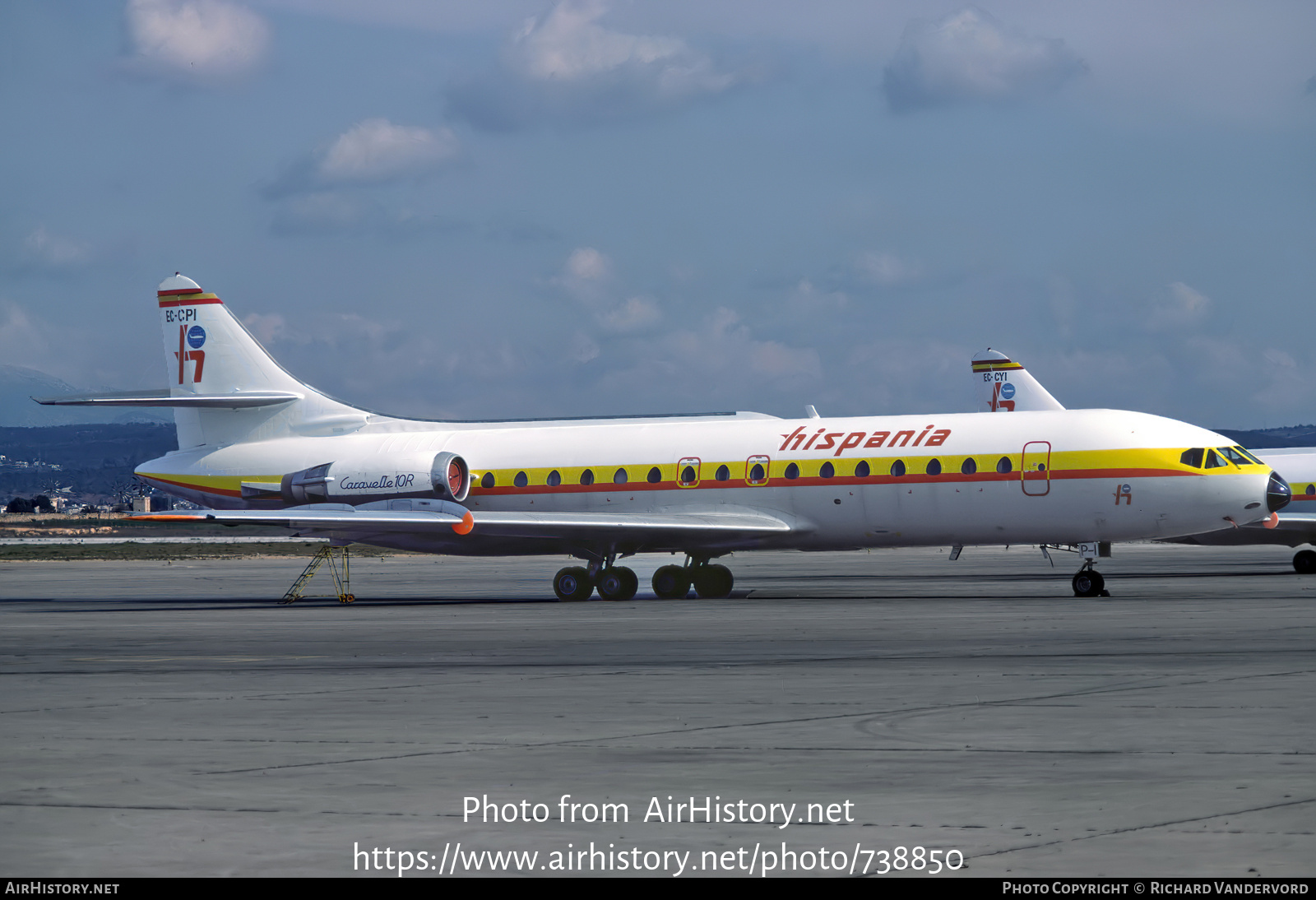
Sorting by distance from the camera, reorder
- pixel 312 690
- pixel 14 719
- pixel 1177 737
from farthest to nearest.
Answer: pixel 312 690 < pixel 14 719 < pixel 1177 737

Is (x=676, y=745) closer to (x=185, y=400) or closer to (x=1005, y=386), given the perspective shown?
(x=185, y=400)

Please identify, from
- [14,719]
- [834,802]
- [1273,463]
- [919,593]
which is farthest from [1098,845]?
[1273,463]

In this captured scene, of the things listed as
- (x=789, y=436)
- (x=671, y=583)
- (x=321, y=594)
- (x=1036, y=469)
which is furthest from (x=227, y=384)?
(x=1036, y=469)

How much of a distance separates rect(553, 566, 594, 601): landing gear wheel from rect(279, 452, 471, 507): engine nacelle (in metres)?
3.50

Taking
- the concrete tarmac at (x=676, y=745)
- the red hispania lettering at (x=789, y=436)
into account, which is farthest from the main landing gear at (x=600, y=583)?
the concrete tarmac at (x=676, y=745)

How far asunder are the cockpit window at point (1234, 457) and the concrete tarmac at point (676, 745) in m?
8.47

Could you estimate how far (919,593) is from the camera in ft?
130

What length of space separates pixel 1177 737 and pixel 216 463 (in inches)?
1427

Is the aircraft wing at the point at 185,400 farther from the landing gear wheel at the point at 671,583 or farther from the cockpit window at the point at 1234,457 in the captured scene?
the cockpit window at the point at 1234,457

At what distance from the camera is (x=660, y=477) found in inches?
1551

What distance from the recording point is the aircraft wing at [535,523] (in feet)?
122

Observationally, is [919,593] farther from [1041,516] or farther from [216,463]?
[216,463]

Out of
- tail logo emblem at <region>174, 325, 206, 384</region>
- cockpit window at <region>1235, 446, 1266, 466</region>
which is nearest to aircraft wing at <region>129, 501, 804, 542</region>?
tail logo emblem at <region>174, 325, 206, 384</region>

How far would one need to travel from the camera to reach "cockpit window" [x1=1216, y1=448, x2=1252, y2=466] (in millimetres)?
35344
